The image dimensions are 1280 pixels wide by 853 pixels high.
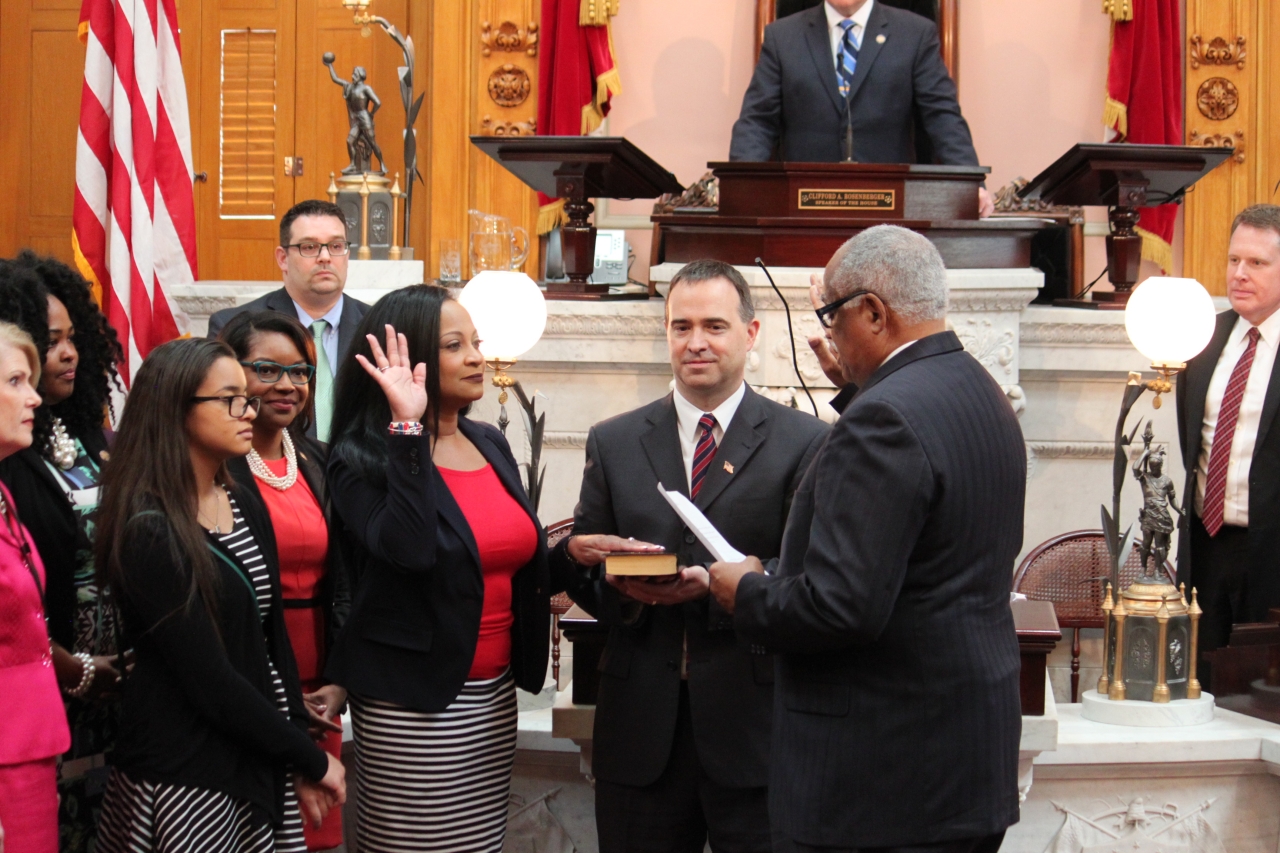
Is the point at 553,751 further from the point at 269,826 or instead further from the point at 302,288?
the point at 302,288

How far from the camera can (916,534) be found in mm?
2105

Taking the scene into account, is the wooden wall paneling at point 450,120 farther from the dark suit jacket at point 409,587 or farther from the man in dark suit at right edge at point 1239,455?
the dark suit jacket at point 409,587

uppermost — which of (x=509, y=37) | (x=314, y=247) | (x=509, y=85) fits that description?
(x=509, y=37)

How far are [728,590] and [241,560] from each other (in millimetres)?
861

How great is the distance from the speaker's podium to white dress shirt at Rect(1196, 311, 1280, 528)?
32.3 inches

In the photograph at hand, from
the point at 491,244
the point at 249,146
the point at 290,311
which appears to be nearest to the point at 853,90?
the point at 491,244

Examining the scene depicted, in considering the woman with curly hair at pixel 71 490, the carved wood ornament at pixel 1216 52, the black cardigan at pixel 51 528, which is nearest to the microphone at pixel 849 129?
the woman with curly hair at pixel 71 490

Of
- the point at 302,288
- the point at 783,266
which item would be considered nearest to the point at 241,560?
the point at 302,288

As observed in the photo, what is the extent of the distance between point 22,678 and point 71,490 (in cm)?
53

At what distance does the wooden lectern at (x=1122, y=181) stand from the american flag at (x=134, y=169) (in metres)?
3.65

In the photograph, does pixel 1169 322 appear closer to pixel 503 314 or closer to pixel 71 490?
pixel 503 314

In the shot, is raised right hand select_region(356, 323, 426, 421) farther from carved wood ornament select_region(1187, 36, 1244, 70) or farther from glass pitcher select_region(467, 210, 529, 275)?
carved wood ornament select_region(1187, 36, 1244, 70)

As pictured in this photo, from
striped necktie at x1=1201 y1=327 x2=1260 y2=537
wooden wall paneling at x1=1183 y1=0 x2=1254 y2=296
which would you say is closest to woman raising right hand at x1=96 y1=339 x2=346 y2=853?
striped necktie at x1=1201 y1=327 x2=1260 y2=537

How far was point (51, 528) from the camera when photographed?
8.50 feet
